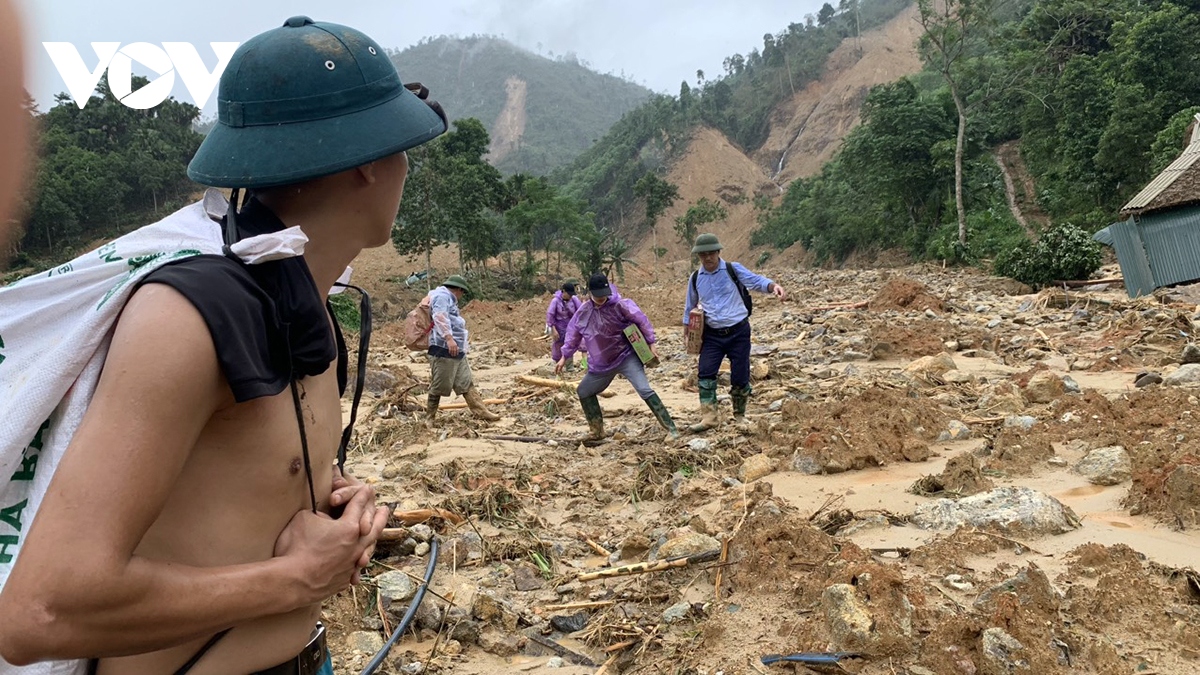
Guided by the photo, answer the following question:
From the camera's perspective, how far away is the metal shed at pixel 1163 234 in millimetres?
13617

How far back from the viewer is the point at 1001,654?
238cm

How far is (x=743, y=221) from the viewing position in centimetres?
6109

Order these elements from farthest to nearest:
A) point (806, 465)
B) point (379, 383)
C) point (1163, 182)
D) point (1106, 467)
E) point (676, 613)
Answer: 1. point (1163, 182)
2. point (379, 383)
3. point (806, 465)
4. point (1106, 467)
5. point (676, 613)

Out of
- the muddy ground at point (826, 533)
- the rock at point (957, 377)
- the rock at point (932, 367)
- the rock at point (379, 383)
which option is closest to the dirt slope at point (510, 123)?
the rock at point (379, 383)

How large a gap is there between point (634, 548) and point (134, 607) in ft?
11.0

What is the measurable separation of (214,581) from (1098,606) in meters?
2.94

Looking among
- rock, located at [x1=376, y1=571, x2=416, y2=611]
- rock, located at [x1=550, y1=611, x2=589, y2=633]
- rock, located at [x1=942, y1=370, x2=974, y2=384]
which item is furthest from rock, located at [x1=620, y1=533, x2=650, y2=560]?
rock, located at [x1=942, y1=370, x2=974, y2=384]

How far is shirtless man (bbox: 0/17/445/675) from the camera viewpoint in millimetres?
753

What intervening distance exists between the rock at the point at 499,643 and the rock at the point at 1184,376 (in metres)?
5.91

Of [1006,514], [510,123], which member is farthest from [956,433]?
[510,123]

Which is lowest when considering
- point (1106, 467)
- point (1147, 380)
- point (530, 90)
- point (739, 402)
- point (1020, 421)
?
point (1147, 380)

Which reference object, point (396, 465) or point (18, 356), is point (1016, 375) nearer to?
point (396, 465)

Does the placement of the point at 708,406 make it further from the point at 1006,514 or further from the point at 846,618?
the point at 846,618

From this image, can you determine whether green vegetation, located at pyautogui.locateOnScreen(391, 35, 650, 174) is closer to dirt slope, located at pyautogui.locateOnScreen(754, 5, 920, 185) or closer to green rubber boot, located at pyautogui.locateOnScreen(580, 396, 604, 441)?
dirt slope, located at pyautogui.locateOnScreen(754, 5, 920, 185)
